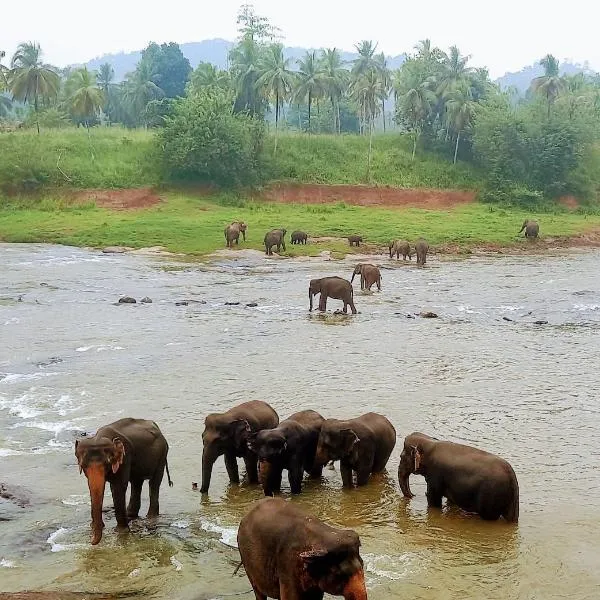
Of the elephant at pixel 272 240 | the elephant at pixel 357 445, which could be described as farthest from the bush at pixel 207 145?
the elephant at pixel 357 445

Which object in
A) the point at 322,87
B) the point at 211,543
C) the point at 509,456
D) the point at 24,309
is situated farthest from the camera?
the point at 322,87

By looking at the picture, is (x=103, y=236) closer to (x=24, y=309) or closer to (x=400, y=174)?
(x=24, y=309)

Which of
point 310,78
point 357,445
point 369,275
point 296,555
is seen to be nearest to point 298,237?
point 369,275

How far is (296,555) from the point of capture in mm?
5711

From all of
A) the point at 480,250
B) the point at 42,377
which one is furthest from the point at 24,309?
the point at 480,250

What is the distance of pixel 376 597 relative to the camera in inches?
278

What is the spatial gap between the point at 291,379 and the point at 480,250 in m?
22.0

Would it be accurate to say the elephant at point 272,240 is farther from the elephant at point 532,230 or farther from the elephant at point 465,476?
the elephant at point 465,476

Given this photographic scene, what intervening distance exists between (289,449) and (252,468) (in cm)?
82

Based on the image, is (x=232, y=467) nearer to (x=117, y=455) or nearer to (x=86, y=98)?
(x=117, y=455)

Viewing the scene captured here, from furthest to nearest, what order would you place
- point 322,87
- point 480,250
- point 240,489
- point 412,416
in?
point 322,87
point 480,250
point 412,416
point 240,489

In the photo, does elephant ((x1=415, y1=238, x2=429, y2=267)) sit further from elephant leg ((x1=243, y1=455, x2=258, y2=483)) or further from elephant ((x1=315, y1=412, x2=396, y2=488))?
elephant leg ((x1=243, y1=455, x2=258, y2=483))

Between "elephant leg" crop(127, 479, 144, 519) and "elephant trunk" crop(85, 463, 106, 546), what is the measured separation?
0.73 metres

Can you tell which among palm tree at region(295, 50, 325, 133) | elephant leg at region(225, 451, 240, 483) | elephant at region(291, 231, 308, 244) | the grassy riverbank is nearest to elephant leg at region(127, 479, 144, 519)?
elephant leg at region(225, 451, 240, 483)
